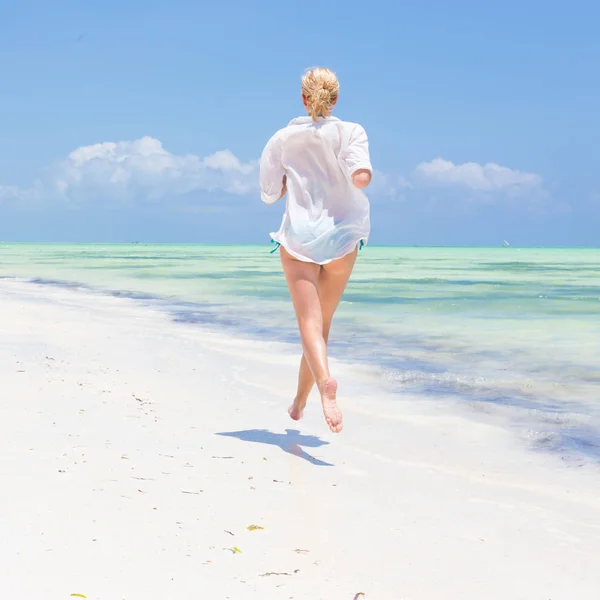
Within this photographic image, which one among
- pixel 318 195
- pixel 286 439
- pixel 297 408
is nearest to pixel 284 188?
pixel 318 195

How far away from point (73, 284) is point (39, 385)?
16.8 meters

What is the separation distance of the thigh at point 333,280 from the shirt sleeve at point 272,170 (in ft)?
1.57

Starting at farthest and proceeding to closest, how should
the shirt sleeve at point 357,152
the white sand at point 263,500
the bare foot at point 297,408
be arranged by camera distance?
the bare foot at point 297,408 → the shirt sleeve at point 357,152 → the white sand at point 263,500

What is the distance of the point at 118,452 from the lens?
3.89 metres

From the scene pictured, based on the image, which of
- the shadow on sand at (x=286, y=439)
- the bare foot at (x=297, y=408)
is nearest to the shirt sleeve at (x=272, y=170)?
the bare foot at (x=297, y=408)

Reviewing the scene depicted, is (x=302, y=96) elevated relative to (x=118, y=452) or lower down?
elevated

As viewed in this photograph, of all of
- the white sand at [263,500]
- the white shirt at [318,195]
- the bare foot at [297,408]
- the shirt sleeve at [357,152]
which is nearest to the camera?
the white sand at [263,500]

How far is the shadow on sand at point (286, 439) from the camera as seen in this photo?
4383mm

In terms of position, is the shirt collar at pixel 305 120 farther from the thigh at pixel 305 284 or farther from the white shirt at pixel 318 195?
the thigh at pixel 305 284

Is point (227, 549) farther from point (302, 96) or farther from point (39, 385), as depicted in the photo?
point (39, 385)

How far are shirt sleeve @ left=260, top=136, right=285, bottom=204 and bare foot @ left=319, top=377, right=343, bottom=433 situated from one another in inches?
40.6

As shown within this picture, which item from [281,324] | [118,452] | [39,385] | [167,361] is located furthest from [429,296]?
[118,452]

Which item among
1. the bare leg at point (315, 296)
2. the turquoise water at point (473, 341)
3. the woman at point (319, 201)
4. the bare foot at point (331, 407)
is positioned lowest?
the turquoise water at point (473, 341)

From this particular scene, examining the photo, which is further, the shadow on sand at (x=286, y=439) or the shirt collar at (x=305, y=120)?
the shadow on sand at (x=286, y=439)
